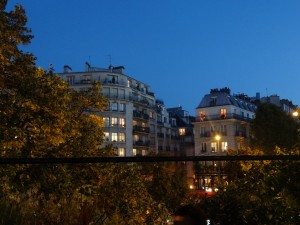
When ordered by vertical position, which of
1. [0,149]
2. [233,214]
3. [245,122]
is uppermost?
[245,122]

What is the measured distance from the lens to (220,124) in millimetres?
76000

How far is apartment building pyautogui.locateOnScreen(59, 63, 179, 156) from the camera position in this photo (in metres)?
77.3

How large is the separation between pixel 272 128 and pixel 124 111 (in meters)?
32.1

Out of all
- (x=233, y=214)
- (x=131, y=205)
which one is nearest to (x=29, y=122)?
(x=131, y=205)

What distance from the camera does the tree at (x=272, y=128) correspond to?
5278cm

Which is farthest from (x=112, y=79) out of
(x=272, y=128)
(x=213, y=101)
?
(x=272, y=128)

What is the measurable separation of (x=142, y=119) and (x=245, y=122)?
18.9 m

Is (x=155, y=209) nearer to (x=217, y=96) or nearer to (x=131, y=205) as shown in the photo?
(x=131, y=205)

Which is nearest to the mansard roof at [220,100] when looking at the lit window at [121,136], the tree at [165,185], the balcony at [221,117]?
the balcony at [221,117]

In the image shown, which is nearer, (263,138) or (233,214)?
(233,214)

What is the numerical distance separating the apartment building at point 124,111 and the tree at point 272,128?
→ 27.1 metres

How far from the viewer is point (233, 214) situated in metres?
17.0

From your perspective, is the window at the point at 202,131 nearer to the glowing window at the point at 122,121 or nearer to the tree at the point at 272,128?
the glowing window at the point at 122,121

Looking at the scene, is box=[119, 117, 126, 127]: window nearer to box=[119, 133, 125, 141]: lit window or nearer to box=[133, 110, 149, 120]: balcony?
box=[119, 133, 125, 141]: lit window
